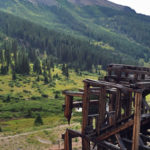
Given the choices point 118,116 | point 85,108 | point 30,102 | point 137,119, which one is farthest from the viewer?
point 30,102

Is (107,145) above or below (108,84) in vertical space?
below

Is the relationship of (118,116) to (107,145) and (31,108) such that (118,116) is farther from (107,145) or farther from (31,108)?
(31,108)

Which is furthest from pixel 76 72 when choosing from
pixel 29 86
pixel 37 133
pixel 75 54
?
pixel 37 133

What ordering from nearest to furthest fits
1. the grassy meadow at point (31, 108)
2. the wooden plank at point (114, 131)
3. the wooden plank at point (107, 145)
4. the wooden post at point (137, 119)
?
1. the wooden post at point (137, 119)
2. the wooden plank at point (114, 131)
3. the wooden plank at point (107, 145)
4. the grassy meadow at point (31, 108)

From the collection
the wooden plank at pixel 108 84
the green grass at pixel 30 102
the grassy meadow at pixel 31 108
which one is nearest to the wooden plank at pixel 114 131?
the wooden plank at pixel 108 84

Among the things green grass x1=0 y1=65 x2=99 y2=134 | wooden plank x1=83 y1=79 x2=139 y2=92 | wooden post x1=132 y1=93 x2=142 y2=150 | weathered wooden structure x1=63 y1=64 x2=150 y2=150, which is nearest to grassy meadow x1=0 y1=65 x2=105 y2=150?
green grass x1=0 y1=65 x2=99 y2=134

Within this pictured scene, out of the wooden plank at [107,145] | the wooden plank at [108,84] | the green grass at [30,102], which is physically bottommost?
the green grass at [30,102]

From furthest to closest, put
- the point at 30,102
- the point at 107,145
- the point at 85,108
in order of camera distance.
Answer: the point at 30,102, the point at 85,108, the point at 107,145

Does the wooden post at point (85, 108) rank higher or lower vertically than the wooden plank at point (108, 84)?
lower

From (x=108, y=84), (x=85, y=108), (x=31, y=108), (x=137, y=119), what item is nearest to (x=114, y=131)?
(x=137, y=119)

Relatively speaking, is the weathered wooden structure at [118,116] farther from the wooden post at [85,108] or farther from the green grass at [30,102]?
the green grass at [30,102]

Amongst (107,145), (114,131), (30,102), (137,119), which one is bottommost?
(30,102)

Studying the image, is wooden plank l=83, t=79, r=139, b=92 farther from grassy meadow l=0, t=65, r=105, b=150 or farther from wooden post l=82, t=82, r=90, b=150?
grassy meadow l=0, t=65, r=105, b=150

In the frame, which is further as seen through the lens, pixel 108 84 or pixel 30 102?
pixel 30 102
